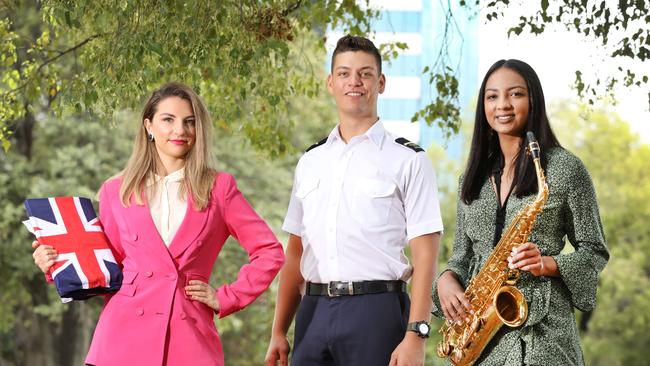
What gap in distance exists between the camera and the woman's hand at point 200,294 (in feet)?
17.9

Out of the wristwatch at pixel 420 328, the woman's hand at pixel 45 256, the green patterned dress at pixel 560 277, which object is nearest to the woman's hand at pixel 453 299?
the wristwatch at pixel 420 328

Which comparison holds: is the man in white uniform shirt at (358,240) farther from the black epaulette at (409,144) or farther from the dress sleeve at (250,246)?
the dress sleeve at (250,246)

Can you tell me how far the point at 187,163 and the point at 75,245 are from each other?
0.61 metres

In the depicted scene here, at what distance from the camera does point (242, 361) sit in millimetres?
29516

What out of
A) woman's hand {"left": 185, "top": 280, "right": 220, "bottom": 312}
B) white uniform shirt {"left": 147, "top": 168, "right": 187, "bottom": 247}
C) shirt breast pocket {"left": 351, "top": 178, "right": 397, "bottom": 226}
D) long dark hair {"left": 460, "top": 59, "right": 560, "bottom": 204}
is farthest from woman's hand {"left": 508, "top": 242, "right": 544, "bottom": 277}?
white uniform shirt {"left": 147, "top": 168, "right": 187, "bottom": 247}

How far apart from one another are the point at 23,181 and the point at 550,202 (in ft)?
56.0

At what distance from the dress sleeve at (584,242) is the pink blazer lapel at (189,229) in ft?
5.26

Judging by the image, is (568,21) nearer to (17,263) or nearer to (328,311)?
(328,311)

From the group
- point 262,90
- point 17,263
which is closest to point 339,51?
point 262,90

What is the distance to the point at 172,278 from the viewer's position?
5.45 meters

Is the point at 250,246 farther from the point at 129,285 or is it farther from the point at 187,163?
the point at 129,285

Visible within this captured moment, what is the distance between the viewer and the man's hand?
5301 mm

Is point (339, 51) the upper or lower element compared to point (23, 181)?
upper

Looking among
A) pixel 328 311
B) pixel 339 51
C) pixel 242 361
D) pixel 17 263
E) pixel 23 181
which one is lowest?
pixel 242 361
